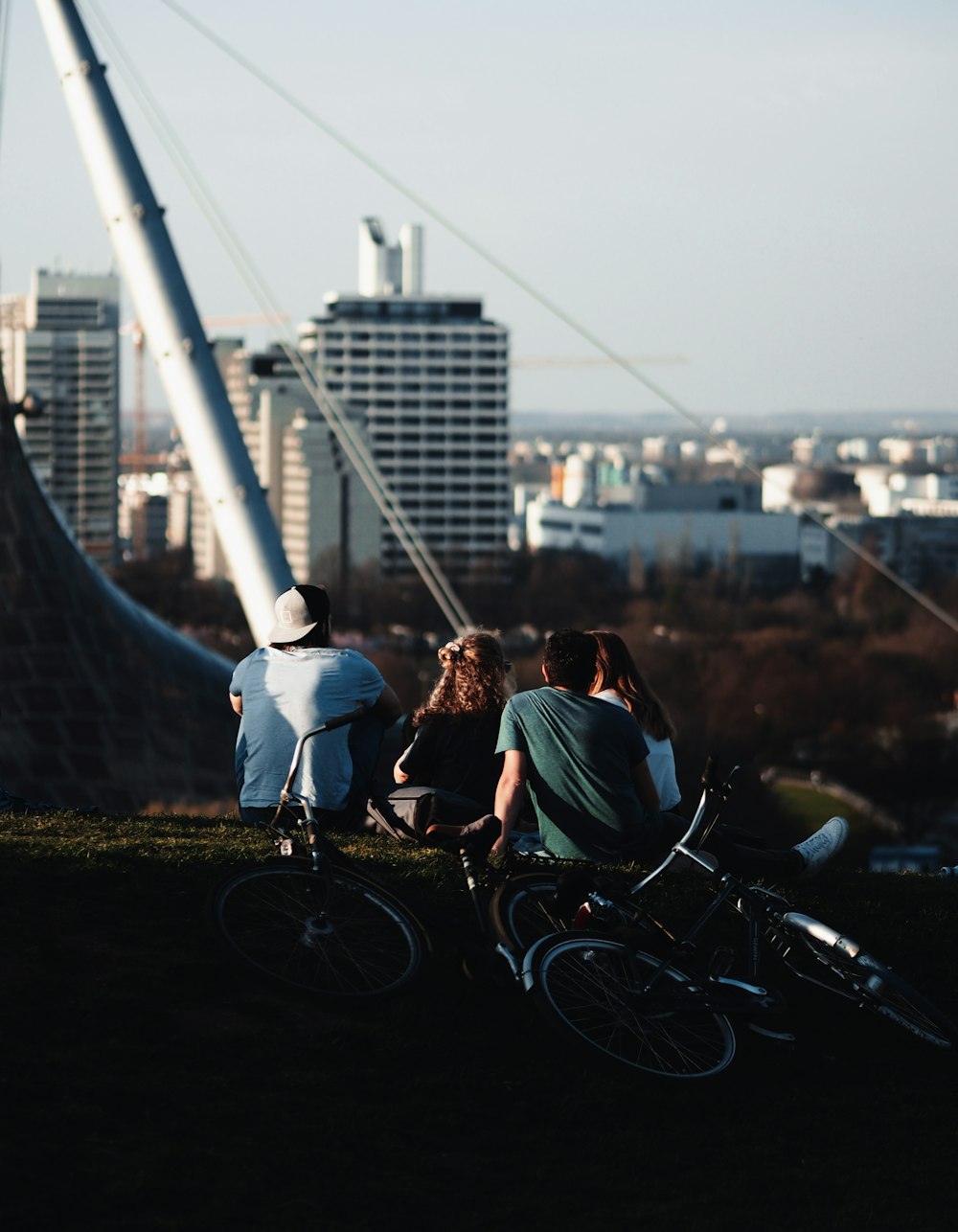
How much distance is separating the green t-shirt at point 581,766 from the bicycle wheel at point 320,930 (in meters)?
0.90

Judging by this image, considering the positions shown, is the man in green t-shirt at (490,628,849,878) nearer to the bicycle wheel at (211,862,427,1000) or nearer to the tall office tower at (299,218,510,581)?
the bicycle wheel at (211,862,427,1000)

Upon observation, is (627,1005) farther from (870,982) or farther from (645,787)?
(645,787)

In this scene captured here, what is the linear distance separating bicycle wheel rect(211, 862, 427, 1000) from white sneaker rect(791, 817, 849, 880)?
5.55 feet

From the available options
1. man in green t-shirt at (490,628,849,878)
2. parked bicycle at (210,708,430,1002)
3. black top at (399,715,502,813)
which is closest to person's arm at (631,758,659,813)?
man in green t-shirt at (490,628,849,878)

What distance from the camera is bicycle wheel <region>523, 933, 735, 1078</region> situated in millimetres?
4895

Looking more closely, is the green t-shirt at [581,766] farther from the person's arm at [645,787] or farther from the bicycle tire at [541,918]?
the bicycle tire at [541,918]

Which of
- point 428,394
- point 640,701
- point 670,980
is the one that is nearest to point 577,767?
point 640,701

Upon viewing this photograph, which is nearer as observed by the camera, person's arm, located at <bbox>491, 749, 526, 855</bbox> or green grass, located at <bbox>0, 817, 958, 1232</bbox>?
green grass, located at <bbox>0, 817, 958, 1232</bbox>

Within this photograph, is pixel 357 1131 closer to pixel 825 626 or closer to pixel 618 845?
pixel 618 845

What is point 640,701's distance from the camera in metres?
6.55

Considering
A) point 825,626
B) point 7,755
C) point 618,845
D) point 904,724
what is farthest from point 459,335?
point 618,845

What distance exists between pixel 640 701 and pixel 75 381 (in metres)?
151

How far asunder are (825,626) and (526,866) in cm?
7877

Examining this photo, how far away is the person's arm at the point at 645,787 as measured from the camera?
587 centimetres
